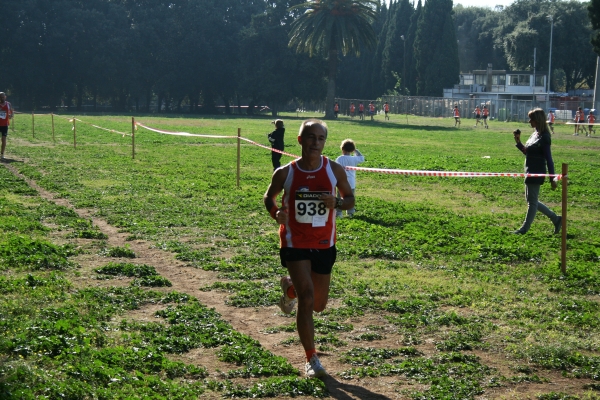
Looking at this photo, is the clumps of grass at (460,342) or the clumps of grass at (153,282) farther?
the clumps of grass at (153,282)

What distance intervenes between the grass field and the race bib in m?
1.19

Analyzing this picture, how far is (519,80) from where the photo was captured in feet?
301

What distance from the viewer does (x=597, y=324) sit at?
7402 mm

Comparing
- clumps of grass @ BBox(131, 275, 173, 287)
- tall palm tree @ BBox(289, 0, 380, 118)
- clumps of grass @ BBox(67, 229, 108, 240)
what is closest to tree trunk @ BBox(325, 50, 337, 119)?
tall palm tree @ BBox(289, 0, 380, 118)

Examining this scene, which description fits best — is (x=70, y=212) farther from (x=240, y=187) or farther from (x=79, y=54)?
(x=79, y=54)

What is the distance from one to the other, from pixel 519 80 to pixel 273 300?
89178 millimetres

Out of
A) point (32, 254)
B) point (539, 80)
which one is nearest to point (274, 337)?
point (32, 254)

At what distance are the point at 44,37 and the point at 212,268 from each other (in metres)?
78.2

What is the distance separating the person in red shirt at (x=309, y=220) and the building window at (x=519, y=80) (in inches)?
3534

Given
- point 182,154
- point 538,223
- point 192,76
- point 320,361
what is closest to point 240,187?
point 538,223

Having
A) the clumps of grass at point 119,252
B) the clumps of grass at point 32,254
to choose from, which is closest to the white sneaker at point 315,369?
the clumps of grass at point 32,254

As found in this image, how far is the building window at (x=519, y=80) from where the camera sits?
90.7m

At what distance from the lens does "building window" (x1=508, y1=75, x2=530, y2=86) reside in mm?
90688

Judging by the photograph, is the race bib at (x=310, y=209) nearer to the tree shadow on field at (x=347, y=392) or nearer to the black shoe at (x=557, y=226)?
the tree shadow on field at (x=347, y=392)
